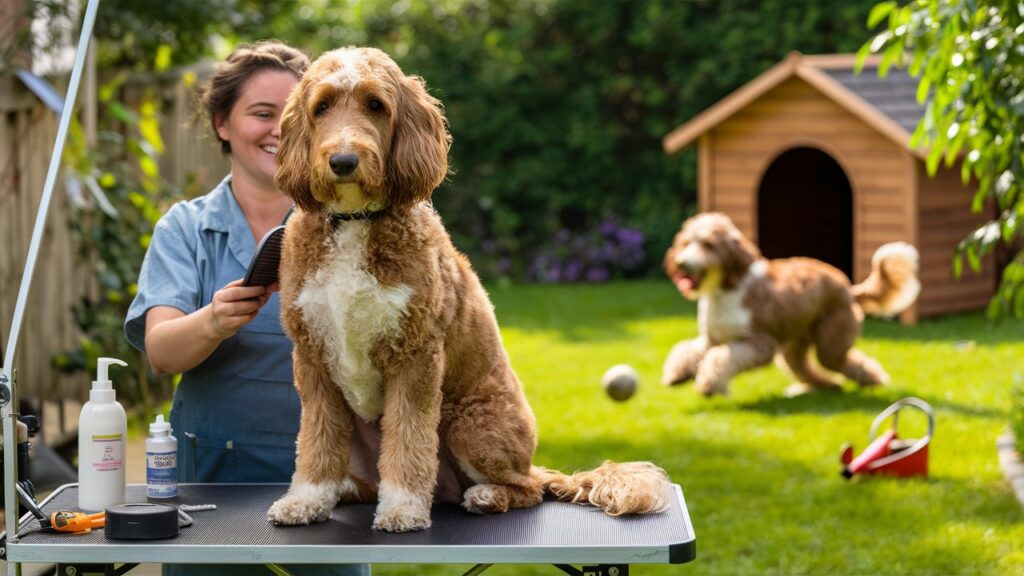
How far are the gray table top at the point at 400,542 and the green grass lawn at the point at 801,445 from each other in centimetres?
246

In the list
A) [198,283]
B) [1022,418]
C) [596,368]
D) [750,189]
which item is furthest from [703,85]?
[198,283]

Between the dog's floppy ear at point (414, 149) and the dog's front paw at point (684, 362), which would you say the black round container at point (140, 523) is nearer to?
the dog's floppy ear at point (414, 149)

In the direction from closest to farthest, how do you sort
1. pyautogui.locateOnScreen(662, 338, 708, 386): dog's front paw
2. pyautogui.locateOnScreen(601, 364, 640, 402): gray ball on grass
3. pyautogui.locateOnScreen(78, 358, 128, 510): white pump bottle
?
1. pyautogui.locateOnScreen(78, 358, 128, 510): white pump bottle
2. pyautogui.locateOnScreen(601, 364, 640, 402): gray ball on grass
3. pyautogui.locateOnScreen(662, 338, 708, 386): dog's front paw

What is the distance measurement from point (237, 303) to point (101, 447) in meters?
0.42

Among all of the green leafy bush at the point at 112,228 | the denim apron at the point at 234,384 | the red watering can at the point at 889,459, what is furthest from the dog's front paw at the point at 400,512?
the green leafy bush at the point at 112,228

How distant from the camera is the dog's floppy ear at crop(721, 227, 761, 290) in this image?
27.3ft

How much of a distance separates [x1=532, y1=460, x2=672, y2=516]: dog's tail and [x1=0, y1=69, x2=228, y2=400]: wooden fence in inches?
125

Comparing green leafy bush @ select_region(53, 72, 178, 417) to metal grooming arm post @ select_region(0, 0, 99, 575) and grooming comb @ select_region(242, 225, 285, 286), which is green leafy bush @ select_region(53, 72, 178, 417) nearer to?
grooming comb @ select_region(242, 225, 285, 286)

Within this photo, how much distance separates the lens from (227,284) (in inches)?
133

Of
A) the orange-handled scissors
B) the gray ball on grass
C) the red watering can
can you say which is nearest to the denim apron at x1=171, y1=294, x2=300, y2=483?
the orange-handled scissors

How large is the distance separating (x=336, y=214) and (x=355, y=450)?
1.90 ft

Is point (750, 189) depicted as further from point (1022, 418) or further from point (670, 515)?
point (670, 515)

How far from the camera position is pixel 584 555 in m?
Result: 2.61

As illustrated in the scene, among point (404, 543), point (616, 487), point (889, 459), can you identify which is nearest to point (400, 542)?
point (404, 543)
